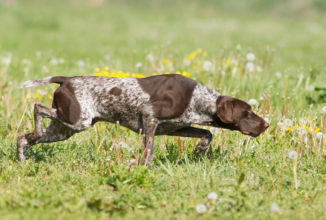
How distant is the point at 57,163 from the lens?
4816 mm

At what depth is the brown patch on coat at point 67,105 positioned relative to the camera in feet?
15.3

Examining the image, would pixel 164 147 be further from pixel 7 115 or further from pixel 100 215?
pixel 7 115

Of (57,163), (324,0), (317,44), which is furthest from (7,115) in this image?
(324,0)

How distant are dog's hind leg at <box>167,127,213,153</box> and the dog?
19 cm

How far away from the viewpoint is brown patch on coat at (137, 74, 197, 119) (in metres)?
4.61

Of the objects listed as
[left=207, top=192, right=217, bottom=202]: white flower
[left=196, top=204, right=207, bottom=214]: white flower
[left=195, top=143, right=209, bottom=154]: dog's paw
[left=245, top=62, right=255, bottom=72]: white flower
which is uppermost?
[left=245, top=62, right=255, bottom=72]: white flower

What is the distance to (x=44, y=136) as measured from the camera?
16.3 ft

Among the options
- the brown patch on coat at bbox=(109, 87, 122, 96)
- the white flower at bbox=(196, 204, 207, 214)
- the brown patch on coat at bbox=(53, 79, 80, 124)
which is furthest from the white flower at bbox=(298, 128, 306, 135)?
the brown patch on coat at bbox=(53, 79, 80, 124)

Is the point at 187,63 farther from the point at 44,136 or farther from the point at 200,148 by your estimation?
the point at 44,136

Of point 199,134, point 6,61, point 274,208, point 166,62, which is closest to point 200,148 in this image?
point 199,134

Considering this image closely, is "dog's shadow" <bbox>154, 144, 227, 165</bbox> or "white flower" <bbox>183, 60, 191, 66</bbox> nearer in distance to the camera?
"dog's shadow" <bbox>154, 144, 227, 165</bbox>

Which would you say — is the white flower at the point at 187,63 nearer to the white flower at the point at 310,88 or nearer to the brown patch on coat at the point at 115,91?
the white flower at the point at 310,88

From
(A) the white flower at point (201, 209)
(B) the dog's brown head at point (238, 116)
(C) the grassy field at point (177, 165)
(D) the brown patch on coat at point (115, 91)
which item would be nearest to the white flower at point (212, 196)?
(C) the grassy field at point (177, 165)

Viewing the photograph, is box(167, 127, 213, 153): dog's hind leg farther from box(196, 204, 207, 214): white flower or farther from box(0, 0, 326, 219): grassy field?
box(196, 204, 207, 214): white flower
